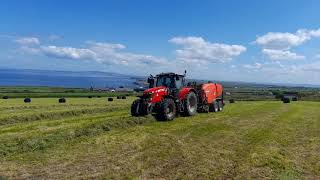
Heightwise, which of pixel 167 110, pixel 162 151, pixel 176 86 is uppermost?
pixel 176 86

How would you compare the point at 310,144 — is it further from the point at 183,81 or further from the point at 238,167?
the point at 183,81

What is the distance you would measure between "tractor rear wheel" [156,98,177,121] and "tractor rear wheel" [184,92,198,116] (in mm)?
1438

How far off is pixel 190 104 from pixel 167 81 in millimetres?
2252

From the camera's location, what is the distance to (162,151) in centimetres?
1306

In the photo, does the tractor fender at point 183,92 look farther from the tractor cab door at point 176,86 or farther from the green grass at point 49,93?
the green grass at point 49,93

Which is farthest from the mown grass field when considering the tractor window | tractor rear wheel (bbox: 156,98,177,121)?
the tractor window

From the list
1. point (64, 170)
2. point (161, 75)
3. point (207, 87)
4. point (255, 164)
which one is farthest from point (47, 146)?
point (207, 87)

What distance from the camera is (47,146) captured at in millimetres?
13859

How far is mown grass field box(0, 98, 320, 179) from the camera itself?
10.5 meters

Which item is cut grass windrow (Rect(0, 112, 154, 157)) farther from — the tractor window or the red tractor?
the tractor window

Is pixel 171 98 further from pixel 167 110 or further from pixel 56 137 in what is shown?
pixel 56 137

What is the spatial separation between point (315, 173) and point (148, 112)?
11.9m

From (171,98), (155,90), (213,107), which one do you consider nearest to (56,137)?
(155,90)

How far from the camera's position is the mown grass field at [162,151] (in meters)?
10.5
